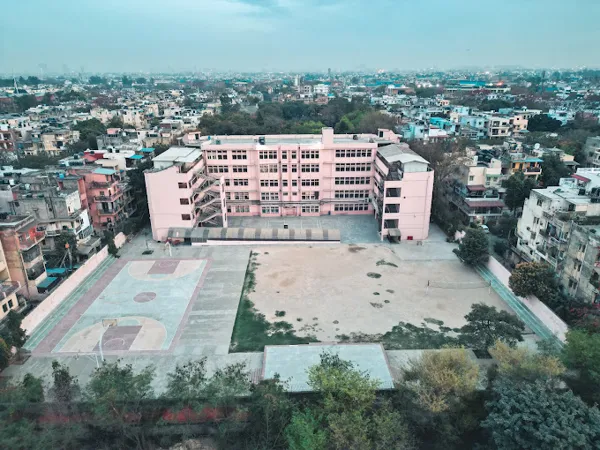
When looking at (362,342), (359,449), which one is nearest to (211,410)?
(359,449)

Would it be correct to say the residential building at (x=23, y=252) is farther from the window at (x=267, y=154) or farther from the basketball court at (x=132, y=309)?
the window at (x=267, y=154)

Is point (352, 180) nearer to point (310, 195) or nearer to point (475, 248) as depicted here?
point (310, 195)

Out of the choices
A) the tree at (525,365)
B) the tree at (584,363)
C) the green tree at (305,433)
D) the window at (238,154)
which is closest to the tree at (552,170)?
the tree at (584,363)

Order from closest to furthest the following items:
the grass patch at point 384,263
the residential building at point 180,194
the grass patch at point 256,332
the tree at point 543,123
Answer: the grass patch at point 256,332, the grass patch at point 384,263, the residential building at point 180,194, the tree at point 543,123

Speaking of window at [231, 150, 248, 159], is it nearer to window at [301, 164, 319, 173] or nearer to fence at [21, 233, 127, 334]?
window at [301, 164, 319, 173]

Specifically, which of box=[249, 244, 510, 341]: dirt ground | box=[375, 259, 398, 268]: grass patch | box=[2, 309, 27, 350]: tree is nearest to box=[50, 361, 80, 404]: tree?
box=[2, 309, 27, 350]: tree

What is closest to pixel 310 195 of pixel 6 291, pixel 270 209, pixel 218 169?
pixel 270 209
